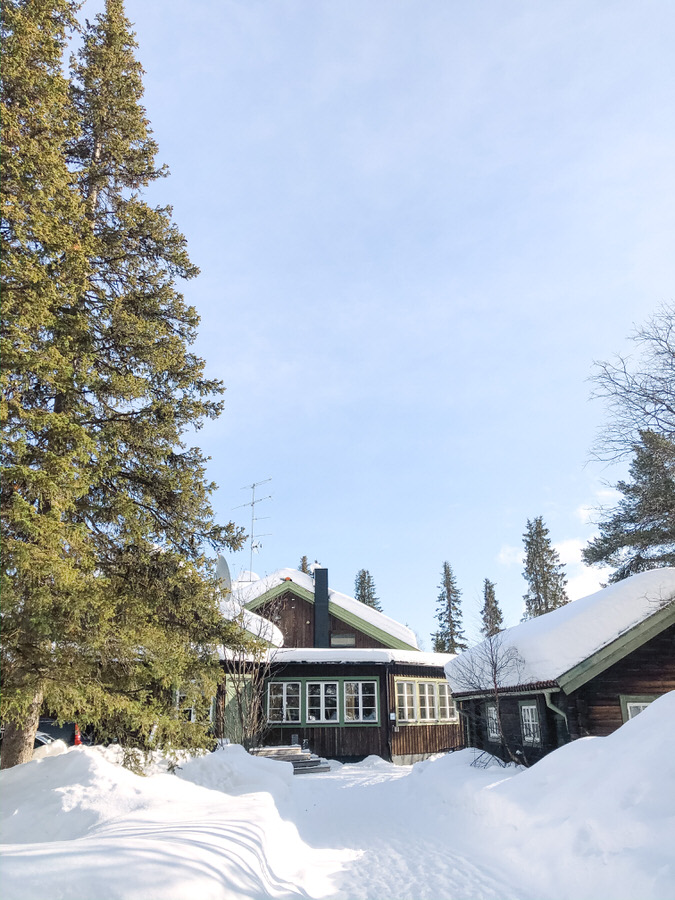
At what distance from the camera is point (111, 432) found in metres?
8.74

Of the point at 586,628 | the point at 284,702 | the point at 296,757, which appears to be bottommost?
the point at 296,757

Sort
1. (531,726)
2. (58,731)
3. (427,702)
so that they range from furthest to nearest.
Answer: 1. (427,702)
2. (58,731)
3. (531,726)

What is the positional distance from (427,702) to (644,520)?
12.2m

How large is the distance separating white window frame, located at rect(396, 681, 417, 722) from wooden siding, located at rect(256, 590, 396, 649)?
329 cm

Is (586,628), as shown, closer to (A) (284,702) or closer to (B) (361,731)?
(B) (361,731)

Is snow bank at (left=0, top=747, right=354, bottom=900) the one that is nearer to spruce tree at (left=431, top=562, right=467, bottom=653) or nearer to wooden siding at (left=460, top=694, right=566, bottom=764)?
wooden siding at (left=460, top=694, right=566, bottom=764)

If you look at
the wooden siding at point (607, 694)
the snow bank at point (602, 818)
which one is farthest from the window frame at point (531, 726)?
the snow bank at point (602, 818)

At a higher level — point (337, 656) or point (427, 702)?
point (337, 656)

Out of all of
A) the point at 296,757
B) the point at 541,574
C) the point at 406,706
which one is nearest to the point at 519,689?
the point at 296,757

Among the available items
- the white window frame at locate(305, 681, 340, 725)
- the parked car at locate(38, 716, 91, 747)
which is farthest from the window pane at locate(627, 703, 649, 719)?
the parked car at locate(38, 716, 91, 747)

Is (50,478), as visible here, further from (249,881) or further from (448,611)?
(448,611)

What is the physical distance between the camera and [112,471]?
867 centimetres

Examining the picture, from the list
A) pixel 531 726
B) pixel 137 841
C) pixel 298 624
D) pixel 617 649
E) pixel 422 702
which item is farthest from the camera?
pixel 298 624

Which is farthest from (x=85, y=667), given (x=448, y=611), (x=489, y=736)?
(x=448, y=611)
